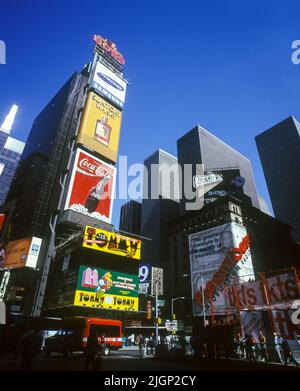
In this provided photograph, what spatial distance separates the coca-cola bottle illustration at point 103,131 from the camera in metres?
43.3

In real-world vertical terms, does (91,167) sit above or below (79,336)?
above

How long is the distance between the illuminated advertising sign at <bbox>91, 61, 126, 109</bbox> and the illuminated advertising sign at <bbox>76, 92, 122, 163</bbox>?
149 centimetres

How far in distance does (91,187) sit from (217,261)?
138 feet

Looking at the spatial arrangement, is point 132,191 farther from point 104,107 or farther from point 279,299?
point 279,299

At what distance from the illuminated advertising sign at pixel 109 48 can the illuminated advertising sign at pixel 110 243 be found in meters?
35.5

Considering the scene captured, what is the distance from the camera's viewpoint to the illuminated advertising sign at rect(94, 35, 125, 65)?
52106mm

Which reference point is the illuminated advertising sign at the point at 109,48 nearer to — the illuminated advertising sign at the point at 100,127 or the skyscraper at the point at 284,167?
the illuminated advertising sign at the point at 100,127

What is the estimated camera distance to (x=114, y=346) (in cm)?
2497

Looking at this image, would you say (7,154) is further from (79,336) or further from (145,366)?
(145,366)

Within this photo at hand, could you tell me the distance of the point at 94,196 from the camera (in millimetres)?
38812

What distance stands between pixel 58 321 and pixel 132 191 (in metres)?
20.0

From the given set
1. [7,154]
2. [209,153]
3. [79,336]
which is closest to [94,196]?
[79,336]

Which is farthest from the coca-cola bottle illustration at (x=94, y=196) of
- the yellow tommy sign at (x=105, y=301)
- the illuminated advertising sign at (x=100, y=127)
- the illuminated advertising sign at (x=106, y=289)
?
the yellow tommy sign at (x=105, y=301)
